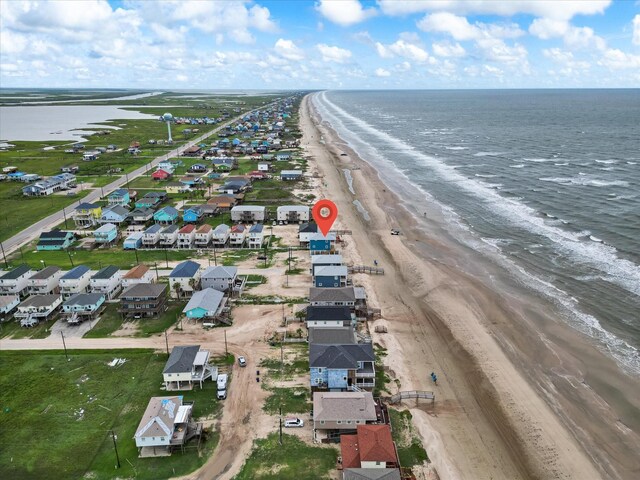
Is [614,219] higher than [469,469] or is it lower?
higher

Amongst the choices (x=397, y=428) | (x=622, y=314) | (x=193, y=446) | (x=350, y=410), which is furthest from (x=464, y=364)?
(x=193, y=446)

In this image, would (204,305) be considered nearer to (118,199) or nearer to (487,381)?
(487,381)

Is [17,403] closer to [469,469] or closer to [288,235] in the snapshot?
[469,469]

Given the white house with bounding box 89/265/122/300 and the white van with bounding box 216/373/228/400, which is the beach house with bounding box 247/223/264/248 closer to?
the white house with bounding box 89/265/122/300

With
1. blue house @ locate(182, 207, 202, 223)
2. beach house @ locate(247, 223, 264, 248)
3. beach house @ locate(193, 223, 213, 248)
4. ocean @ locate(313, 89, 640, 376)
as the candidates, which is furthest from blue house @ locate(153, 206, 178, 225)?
ocean @ locate(313, 89, 640, 376)

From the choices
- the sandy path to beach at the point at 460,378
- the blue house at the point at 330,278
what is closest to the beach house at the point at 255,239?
the sandy path to beach at the point at 460,378

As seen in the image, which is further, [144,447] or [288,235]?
[288,235]

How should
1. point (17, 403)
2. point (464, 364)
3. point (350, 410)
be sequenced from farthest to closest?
point (464, 364)
point (17, 403)
point (350, 410)

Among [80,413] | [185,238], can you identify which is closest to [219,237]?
[185,238]

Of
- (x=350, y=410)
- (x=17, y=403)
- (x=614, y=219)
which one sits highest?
(x=614, y=219)
